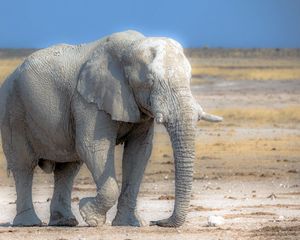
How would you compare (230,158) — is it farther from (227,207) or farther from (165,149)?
(227,207)

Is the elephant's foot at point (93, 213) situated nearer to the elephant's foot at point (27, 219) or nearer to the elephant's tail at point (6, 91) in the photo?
the elephant's foot at point (27, 219)

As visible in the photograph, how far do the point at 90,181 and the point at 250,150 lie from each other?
5.88m

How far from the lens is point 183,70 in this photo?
13.5 metres

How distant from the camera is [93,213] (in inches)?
546

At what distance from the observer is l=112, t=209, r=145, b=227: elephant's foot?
46.5 ft

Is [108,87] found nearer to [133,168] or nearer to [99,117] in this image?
[99,117]

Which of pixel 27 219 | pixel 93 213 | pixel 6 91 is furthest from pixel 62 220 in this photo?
pixel 6 91

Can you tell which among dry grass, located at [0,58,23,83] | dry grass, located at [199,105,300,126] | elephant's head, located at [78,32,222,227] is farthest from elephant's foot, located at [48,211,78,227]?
dry grass, located at [0,58,23,83]

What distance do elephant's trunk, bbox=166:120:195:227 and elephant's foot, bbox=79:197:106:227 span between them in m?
0.95

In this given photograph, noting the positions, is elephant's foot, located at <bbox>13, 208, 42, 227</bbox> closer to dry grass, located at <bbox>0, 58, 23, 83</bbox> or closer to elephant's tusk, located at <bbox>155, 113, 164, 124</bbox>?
elephant's tusk, located at <bbox>155, 113, 164, 124</bbox>

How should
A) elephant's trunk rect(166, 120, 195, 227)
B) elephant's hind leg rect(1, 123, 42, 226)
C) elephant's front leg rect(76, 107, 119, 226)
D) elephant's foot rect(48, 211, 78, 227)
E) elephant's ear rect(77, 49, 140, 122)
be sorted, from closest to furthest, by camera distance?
elephant's trunk rect(166, 120, 195, 227) < elephant's ear rect(77, 49, 140, 122) < elephant's front leg rect(76, 107, 119, 226) < elephant's foot rect(48, 211, 78, 227) < elephant's hind leg rect(1, 123, 42, 226)

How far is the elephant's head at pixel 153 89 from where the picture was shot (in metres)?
13.2

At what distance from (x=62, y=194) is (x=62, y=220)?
37cm

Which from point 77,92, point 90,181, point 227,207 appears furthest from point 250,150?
point 77,92
